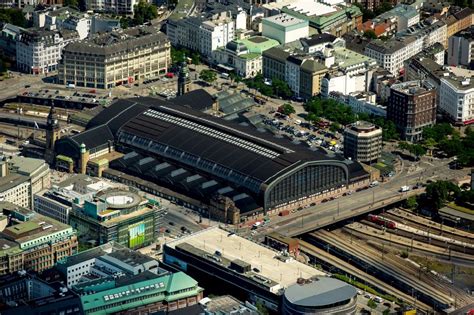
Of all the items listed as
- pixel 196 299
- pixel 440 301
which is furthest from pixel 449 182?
pixel 196 299

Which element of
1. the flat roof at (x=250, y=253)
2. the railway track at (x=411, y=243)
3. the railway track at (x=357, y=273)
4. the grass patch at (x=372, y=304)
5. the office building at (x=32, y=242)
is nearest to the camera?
the grass patch at (x=372, y=304)

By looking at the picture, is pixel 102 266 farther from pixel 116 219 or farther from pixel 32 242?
pixel 116 219

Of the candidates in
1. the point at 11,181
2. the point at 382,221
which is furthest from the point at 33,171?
the point at 382,221

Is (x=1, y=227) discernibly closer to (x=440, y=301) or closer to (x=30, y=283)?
(x=30, y=283)

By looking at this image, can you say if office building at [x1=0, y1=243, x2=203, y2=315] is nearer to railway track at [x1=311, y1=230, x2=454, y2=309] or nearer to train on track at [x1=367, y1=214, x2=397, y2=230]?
railway track at [x1=311, y1=230, x2=454, y2=309]

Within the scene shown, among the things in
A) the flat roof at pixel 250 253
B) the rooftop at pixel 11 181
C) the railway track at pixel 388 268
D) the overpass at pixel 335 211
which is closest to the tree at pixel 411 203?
the overpass at pixel 335 211

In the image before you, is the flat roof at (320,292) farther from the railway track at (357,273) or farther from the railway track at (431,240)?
the railway track at (431,240)
